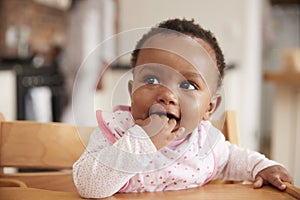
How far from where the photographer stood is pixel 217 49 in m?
0.47

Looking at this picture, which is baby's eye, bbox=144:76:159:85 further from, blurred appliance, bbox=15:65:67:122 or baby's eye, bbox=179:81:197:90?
blurred appliance, bbox=15:65:67:122

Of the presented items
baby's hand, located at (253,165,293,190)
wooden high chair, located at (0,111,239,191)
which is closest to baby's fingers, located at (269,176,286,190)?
baby's hand, located at (253,165,293,190)

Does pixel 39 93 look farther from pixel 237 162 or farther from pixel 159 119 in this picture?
pixel 159 119

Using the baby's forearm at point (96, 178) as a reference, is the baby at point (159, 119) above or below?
above

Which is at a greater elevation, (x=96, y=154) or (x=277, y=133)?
(x=96, y=154)

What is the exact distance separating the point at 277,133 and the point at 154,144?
3.86 feet

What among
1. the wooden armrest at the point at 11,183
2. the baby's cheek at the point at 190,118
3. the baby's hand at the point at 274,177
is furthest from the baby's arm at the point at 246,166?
the wooden armrest at the point at 11,183

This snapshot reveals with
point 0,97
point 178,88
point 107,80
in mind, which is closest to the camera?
point 178,88

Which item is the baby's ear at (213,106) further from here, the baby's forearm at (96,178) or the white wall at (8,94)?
the white wall at (8,94)

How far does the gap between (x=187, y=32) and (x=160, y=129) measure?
0.09m

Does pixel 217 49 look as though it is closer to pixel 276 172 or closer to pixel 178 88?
pixel 178 88

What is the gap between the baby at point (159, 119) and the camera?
44 centimetres

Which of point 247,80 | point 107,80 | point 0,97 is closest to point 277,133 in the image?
point 247,80

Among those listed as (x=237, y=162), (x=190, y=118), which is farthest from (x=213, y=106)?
(x=237, y=162)
